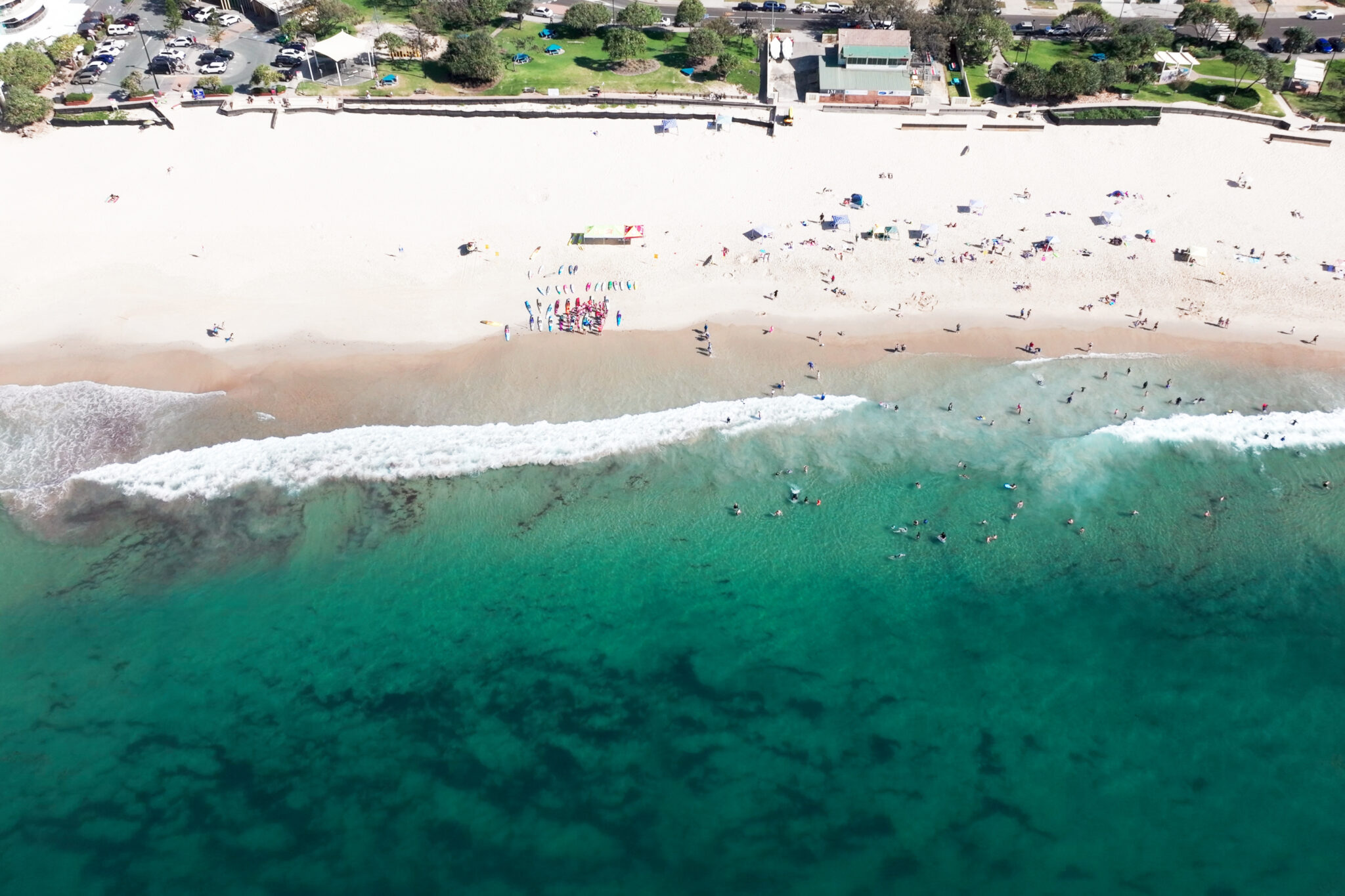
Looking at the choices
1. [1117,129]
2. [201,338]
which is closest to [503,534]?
[201,338]

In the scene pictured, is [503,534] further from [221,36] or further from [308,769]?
[221,36]

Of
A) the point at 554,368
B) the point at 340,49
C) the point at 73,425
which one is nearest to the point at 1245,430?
the point at 554,368

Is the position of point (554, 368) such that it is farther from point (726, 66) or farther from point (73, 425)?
point (726, 66)

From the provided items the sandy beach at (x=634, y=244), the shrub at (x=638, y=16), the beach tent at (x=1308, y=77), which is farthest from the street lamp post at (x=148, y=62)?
the beach tent at (x=1308, y=77)

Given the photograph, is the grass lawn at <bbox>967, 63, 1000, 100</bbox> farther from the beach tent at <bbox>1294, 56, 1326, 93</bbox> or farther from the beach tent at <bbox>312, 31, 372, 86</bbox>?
the beach tent at <bbox>312, 31, 372, 86</bbox>

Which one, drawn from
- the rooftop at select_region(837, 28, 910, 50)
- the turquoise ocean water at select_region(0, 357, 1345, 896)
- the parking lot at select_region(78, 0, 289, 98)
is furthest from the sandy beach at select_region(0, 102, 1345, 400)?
the turquoise ocean water at select_region(0, 357, 1345, 896)

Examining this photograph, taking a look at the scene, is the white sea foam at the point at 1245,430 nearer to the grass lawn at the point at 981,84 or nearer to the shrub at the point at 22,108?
the grass lawn at the point at 981,84
